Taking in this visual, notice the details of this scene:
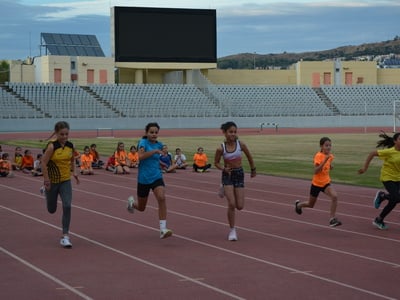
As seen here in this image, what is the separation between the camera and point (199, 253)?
34.9 ft

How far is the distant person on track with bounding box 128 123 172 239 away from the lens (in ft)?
38.2

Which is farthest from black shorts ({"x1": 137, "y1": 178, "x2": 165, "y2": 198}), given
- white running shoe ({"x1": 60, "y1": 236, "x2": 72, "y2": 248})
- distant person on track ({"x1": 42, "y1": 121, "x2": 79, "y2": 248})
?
white running shoe ({"x1": 60, "y1": 236, "x2": 72, "y2": 248})

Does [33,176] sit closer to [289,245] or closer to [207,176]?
[207,176]

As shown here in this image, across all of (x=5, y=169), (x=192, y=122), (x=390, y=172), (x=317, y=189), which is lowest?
(x=192, y=122)

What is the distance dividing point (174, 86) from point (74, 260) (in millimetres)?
64590

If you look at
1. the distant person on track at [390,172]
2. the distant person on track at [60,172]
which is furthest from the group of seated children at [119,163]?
the distant person on track at [60,172]

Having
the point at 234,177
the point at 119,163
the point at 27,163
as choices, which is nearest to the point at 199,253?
the point at 234,177

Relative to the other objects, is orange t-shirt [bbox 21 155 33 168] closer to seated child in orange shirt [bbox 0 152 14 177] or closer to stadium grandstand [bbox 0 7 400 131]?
seated child in orange shirt [bbox 0 152 14 177]

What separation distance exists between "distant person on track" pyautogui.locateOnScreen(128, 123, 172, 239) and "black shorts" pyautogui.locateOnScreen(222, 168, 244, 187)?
876 mm

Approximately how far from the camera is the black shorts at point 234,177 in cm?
1182

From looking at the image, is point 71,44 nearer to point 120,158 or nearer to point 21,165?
point 21,165

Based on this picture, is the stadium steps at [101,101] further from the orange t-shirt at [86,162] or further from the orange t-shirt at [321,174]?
the orange t-shirt at [321,174]

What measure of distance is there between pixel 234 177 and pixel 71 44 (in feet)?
250

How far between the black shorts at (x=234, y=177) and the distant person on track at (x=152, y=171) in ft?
2.88
